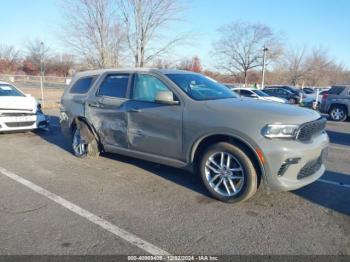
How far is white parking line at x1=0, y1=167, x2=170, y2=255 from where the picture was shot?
3.05 m

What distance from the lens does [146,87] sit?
5.10 meters

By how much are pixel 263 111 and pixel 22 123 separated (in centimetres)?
679

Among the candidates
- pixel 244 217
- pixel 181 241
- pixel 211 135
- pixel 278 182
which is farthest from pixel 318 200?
pixel 181 241

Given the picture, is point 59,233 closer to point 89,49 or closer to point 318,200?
point 318,200

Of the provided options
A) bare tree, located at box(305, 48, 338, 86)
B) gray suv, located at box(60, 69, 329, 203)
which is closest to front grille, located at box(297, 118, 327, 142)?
gray suv, located at box(60, 69, 329, 203)

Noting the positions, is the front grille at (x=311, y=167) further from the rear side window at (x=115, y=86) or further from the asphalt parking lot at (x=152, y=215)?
the rear side window at (x=115, y=86)

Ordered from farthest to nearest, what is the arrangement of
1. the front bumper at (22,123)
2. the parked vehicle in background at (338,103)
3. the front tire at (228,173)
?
the parked vehicle in background at (338,103)
the front bumper at (22,123)
the front tire at (228,173)

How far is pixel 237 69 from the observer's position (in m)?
48.0

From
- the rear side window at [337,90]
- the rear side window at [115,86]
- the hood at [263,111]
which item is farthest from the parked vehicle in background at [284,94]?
the hood at [263,111]

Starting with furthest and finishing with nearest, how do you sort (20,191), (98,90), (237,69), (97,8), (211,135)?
(237,69)
(97,8)
(98,90)
(20,191)
(211,135)

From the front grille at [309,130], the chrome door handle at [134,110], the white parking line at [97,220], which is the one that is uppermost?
the chrome door handle at [134,110]

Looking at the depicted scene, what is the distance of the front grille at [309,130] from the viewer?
12.7ft

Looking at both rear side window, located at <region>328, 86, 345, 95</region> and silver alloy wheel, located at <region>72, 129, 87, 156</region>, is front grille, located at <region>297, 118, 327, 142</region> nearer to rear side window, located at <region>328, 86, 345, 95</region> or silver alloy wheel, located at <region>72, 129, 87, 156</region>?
silver alloy wheel, located at <region>72, 129, 87, 156</region>

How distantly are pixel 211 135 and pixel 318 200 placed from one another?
1652 millimetres
